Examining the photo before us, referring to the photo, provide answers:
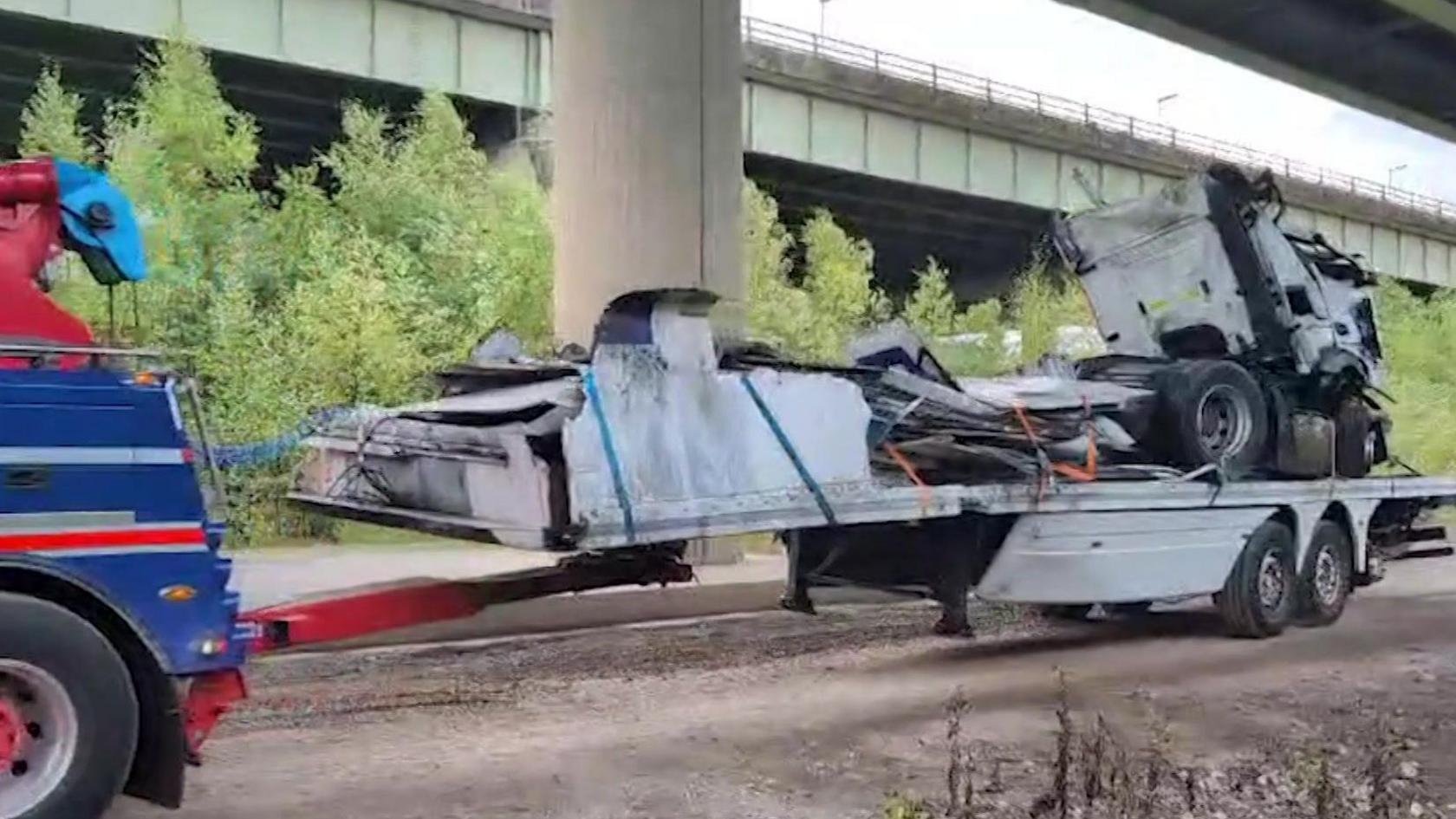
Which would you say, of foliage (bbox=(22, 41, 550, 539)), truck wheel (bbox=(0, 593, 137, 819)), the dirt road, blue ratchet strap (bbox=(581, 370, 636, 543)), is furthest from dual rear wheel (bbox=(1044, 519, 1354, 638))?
foliage (bbox=(22, 41, 550, 539))

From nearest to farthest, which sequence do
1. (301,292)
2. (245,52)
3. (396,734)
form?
(396,734), (301,292), (245,52)

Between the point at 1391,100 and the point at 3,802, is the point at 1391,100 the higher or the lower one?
the higher one

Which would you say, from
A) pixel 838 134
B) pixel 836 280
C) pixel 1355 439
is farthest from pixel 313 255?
pixel 1355 439

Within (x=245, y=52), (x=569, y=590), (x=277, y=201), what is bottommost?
(x=569, y=590)

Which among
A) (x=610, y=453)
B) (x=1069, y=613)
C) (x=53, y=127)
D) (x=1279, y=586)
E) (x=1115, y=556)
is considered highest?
(x=53, y=127)

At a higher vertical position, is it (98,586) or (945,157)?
(945,157)

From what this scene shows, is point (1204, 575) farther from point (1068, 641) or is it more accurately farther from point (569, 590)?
point (569, 590)

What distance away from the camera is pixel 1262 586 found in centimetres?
1166

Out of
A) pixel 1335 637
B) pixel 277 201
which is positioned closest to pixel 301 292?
pixel 277 201

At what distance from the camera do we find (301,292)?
20.0 metres

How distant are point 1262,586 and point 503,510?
678 cm

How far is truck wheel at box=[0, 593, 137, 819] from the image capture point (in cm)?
495

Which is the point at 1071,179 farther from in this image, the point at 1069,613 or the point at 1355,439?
the point at 1069,613

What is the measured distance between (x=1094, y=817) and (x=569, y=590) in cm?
322
